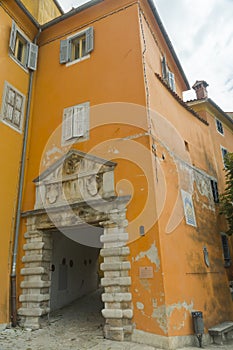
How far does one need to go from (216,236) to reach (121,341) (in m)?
5.69

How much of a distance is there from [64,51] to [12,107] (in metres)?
3.02

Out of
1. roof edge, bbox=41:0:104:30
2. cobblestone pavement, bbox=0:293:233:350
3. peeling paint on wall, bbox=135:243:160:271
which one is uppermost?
roof edge, bbox=41:0:104:30

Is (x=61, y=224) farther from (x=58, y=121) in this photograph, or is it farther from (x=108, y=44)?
(x=108, y=44)

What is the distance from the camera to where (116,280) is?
283 inches

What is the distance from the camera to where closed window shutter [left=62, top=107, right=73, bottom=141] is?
31.7ft

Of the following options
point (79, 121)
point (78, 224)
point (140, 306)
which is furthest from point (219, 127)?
point (140, 306)

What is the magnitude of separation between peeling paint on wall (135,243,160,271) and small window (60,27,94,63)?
7113 mm

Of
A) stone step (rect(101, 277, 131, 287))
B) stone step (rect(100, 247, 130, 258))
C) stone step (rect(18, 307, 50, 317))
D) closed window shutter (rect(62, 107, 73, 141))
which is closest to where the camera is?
stone step (rect(101, 277, 131, 287))

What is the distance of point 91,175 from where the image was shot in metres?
8.54

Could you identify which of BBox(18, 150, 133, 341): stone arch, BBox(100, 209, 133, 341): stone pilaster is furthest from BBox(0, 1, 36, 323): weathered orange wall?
BBox(100, 209, 133, 341): stone pilaster

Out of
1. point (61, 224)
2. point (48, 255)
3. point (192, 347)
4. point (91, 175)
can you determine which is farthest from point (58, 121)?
point (192, 347)

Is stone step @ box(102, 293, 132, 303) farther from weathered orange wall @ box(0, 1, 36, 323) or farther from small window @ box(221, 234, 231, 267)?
small window @ box(221, 234, 231, 267)

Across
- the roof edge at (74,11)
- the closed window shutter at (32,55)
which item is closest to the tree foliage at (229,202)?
the roof edge at (74,11)

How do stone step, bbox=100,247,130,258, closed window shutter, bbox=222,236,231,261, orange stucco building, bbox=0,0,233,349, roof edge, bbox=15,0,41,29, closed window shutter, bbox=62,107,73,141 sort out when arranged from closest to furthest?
1. orange stucco building, bbox=0,0,233,349
2. stone step, bbox=100,247,130,258
3. closed window shutter, bbox=62,107,73,141
4. roof edge, bbox=15,0,41,29
5. closed window shutter, bbox=222,236,231,261
